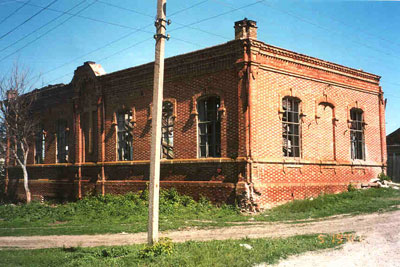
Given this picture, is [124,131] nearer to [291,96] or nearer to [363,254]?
[291,96]

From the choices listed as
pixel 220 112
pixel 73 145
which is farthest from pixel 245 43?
pixel 73 145

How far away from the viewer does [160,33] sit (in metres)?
8.12

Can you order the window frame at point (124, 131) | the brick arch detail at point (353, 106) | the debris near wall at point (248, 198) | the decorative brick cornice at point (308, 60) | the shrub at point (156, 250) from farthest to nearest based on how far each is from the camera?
1. the window frame at point (124, 131)
2. the brick arch detail at point (353, 106)
3. the decorative brick cornice at point (308, 60)
4. the debris near wall at point (248, 198)
5. the shrub at point (156, 250)

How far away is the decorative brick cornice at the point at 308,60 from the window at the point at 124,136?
24.1 feet

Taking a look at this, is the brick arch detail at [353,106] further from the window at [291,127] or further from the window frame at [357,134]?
the window at [291,127]

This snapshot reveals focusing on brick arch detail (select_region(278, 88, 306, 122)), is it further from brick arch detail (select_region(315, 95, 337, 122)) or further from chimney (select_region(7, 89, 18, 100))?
chimney (select_region(7, 89, 18, 100))

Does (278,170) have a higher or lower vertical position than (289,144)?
lower

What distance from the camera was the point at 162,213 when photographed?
563 inches

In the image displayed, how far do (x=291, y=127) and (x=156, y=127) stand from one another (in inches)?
392

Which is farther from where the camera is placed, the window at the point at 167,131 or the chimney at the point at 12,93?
the chimney at the point at 12,93

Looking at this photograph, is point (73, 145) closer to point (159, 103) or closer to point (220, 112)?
point (220, 112)

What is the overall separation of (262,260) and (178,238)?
11.2ft

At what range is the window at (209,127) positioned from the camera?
52.0 ft

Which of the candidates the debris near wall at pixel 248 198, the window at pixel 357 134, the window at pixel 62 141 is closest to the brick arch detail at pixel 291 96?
the debris near wall at pixel 248 198
